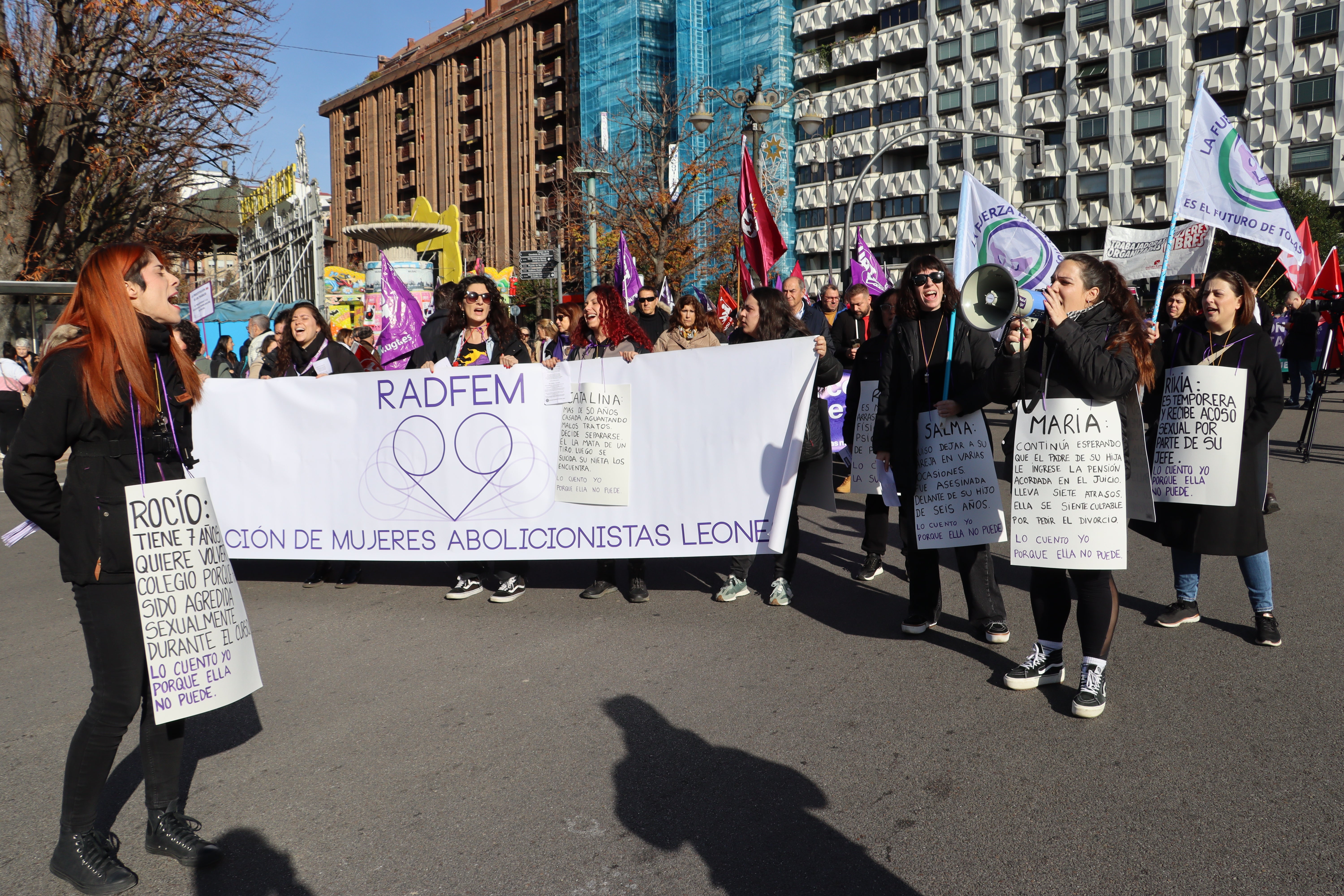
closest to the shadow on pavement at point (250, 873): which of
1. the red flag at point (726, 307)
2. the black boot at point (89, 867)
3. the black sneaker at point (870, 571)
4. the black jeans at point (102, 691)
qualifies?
the black boot at point (89, 867)

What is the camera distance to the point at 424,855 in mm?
3197

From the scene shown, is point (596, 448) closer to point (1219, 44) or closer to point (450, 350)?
point (450, 350)

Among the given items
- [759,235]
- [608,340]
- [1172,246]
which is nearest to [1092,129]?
[1172,246]

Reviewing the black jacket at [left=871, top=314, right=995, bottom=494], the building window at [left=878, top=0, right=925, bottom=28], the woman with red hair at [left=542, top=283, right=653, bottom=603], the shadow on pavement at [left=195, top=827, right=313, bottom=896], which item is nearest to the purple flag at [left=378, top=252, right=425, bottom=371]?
the woman with red hair at [left=542, top=283, right=653, bottom=603]

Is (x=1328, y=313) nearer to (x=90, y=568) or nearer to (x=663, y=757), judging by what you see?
(x=663, y=757)

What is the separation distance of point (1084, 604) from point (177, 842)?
3.42m

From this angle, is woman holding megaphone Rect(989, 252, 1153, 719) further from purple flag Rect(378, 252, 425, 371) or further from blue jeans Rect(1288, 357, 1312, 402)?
blue jeans Rect(1288, 357, 1312, 402)

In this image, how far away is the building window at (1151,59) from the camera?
159 feet

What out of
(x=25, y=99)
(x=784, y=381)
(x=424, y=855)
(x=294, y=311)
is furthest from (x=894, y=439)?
(x=25, y=99)

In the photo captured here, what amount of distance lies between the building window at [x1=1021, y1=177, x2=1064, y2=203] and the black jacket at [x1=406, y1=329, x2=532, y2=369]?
51090 mm

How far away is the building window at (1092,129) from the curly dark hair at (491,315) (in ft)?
166

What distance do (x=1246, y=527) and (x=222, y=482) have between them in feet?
19.2

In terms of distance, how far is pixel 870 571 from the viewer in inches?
270

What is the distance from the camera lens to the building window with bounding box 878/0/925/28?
5662 cm
